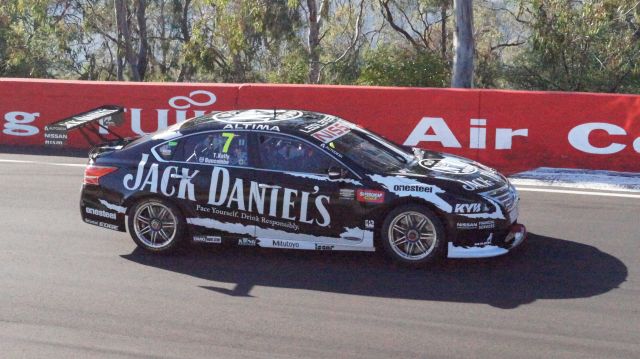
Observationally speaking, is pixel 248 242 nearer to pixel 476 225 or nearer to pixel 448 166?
pixel 448 166

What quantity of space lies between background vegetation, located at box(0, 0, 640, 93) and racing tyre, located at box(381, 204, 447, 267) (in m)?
15.9

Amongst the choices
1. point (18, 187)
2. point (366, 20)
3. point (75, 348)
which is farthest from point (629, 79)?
point (75, 348)

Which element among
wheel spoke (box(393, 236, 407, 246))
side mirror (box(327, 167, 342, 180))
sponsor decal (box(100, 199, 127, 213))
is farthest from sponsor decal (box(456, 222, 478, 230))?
sponsor decal (box(100, 199, 127, 213))

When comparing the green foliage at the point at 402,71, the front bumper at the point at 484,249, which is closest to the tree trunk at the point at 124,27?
the green foliage at the point at 402,71

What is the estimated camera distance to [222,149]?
349 inches

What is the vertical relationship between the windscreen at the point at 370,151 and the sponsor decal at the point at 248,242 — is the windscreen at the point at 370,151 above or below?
above

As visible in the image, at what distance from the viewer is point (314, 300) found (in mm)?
7617

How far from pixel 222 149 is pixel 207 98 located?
589 centimetres

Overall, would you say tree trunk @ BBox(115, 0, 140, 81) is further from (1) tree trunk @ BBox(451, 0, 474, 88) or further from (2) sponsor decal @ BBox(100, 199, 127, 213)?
(2) sponsor decal @ BBox(100, 199, 127, 213)

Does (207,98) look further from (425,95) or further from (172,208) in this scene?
(172,208)

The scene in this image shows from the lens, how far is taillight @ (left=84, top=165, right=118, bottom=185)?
9.09 meters

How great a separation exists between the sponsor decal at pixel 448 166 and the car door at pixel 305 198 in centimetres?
85

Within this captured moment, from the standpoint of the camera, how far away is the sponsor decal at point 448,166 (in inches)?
343

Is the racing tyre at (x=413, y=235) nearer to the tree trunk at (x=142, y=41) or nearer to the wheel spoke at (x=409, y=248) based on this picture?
the wheel spoke at (x=409, y=248)
